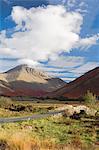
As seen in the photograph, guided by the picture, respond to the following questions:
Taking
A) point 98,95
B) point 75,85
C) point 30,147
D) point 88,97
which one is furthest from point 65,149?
point 75,85

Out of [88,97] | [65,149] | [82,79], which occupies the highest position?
[82,79]

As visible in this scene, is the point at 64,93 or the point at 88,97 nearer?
the point at 88,97

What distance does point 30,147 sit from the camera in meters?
13.8

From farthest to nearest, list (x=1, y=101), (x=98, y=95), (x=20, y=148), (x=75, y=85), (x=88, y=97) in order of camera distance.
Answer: (x=75, y=85) → (x=98, y=95) → (x=88, y=97) → (x=1, y=101) → (x=20, y=148)

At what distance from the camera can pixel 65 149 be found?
13.6 metres

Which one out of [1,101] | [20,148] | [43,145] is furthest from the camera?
[1,101]

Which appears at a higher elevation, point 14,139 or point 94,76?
point 94,76

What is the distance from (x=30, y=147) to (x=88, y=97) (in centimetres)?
8331

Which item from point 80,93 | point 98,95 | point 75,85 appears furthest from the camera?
point 75,85

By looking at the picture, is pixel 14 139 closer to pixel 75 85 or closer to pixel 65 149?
pixel 65 149

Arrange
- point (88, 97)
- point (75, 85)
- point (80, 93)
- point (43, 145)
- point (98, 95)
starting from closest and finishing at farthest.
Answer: point (43, 145) < point (88, 97) < point (98, 95) < point (80, 93) < point (75, 85)

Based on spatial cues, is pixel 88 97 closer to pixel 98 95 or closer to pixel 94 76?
pixel 98 95

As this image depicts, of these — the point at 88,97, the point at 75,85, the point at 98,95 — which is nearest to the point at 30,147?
the point at 88,97

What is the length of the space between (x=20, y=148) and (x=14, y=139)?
1.46 meters
